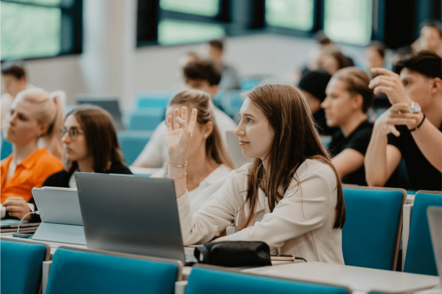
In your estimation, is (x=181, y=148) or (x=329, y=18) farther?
(x=329, y=18)

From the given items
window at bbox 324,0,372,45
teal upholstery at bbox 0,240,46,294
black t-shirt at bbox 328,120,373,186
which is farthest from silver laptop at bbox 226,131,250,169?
window at bbox 324,0,372,45

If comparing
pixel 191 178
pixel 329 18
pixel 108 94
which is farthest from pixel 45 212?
pixel 329 18

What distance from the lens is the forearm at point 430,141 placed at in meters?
2.33

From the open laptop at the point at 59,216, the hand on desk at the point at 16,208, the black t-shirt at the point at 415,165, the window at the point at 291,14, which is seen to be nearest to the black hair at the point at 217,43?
the window at the point at 291,14

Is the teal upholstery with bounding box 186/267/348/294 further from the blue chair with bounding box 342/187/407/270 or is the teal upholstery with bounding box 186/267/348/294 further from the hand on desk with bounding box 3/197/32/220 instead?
the hand on desk with bounding box 3/197/32/220

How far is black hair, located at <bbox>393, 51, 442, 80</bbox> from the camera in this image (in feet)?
8.34

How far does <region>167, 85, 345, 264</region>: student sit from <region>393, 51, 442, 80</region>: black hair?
1.01 m

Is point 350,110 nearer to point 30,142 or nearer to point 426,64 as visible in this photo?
point 426,64

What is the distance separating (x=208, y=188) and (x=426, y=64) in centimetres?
117

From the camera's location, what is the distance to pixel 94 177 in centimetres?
157

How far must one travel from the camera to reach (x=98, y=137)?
8.32ft

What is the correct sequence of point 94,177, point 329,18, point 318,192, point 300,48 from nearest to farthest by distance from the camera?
point 94,177 → point 318,192 → point 300,48 → point 329,18

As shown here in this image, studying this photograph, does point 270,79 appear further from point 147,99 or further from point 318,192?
point 147,99

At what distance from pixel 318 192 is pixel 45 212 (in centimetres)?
91
